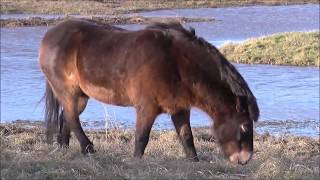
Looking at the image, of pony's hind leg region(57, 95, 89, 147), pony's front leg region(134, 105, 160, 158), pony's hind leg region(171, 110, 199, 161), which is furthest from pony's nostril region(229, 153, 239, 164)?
pony's hind leg region(57, 95, 89, 147)

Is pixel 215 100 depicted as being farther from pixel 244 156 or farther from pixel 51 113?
pixel 51 113

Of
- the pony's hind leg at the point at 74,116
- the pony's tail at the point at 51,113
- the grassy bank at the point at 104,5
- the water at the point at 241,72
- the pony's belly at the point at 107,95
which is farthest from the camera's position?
the grassy bank at the point at 104,5

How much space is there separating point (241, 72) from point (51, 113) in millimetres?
16305

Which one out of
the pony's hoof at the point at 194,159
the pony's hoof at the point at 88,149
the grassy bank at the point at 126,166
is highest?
the grassy bank at the point at 126,166

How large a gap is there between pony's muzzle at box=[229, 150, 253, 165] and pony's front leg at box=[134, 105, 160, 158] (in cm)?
94

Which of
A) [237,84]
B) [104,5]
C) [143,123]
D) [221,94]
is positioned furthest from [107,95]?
[104,5]

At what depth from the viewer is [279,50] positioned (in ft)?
94.0

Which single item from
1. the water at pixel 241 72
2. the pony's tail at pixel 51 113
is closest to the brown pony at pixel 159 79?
the pony's tail at pixel 51 113

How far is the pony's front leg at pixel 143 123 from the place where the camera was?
7.55 meters

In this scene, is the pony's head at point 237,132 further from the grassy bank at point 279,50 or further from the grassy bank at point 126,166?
the grassy bank at point 279,50

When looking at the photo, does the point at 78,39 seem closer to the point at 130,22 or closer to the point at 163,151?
the point at 163,151

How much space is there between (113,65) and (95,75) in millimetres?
267

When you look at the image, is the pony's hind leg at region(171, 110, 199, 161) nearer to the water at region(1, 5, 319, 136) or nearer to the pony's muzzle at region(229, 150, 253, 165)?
the water at region(1, 5, 319, 136)

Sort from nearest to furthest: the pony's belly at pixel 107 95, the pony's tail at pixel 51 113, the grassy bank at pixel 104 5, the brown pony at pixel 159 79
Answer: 1. the brown pony at pixel 159 79
2. the pony's belly at pixel 107 95
3. the pony's tail at pixel 51 113
4. the grassy bank at pixel 104 5
